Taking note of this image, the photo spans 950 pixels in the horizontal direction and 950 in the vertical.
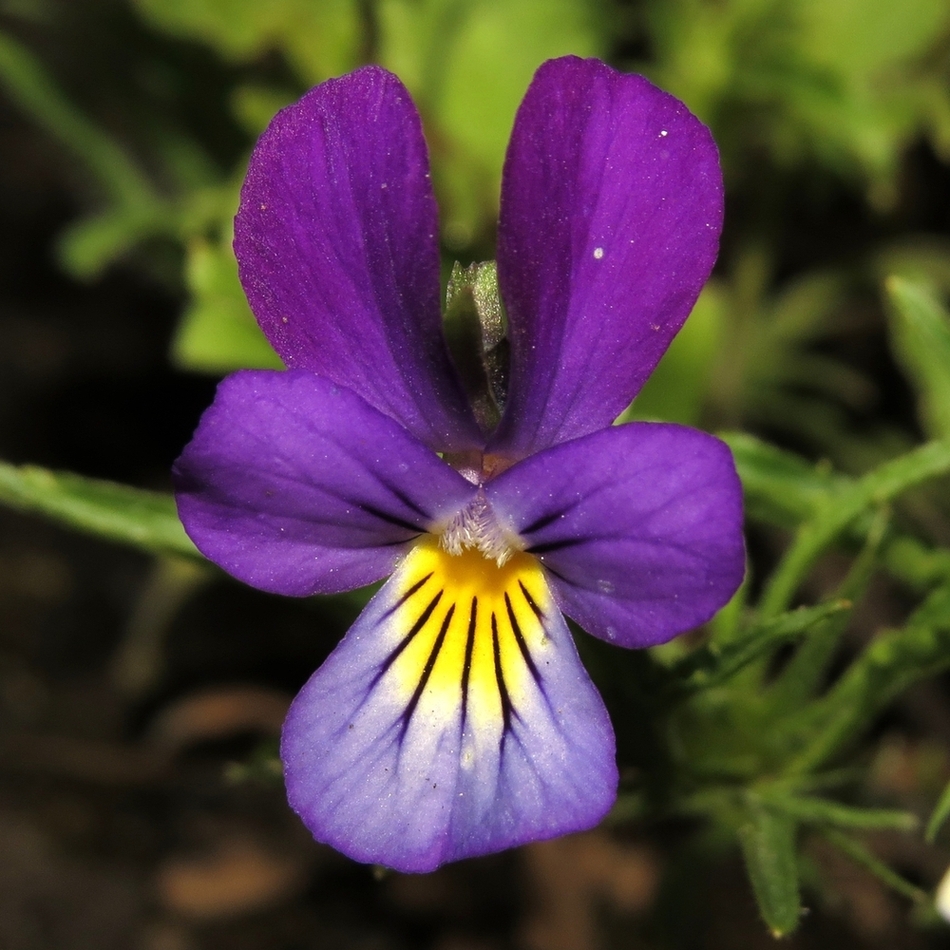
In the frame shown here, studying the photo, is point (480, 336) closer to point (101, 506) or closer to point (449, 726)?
point (449, 726)

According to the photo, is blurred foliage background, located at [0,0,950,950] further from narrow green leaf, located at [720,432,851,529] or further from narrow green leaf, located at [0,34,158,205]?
narrow green leaf, located at [720,432,851,529]

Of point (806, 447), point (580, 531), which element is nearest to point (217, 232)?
point (806, 447)

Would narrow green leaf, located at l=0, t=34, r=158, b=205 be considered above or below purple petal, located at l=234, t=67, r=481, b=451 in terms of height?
below

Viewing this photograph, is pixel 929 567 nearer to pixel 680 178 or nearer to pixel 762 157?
pixel 680 178

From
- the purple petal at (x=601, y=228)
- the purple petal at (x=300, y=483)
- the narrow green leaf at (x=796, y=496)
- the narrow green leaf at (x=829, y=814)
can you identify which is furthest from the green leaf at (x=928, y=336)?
the purple petal at (x=300, y=483)

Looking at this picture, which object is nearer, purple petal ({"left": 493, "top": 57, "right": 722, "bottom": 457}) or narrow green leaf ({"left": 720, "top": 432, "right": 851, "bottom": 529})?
purple petal ({"left": 493, "top": 57, "right": 722, "bottom": 457})

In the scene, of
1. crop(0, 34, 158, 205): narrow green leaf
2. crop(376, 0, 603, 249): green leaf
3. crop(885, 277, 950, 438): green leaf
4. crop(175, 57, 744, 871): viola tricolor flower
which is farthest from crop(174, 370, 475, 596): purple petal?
crop(0, 34, 158, 205): narrow green leaf

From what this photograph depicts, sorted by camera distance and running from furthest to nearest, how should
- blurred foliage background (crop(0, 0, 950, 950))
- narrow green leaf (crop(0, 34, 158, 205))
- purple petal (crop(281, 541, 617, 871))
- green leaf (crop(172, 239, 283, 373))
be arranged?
narrow green leaf (crop(0, 34, 158, 205)) < blurred foliage background (crop(0, 0, 950, 950)) < green leaf (crop(172, 239, 283, 373)) < purple petal (crop(281, 541, 617, 871))
